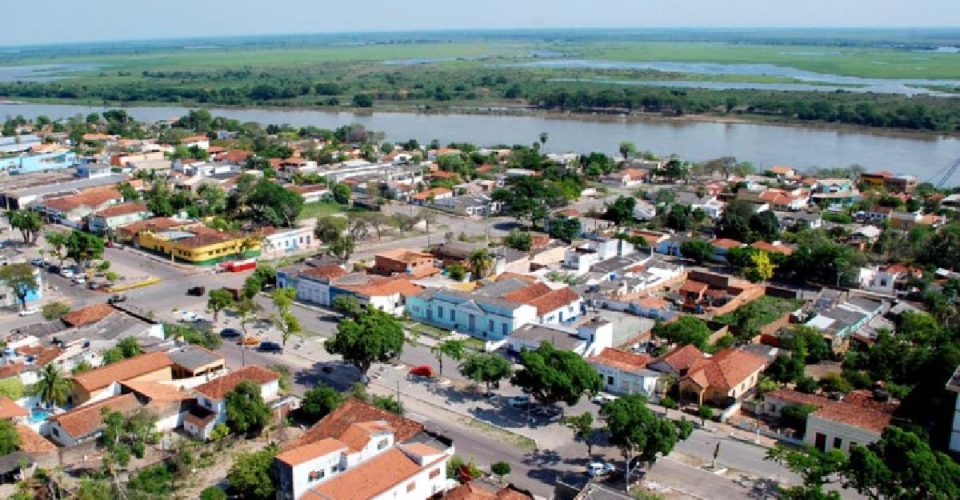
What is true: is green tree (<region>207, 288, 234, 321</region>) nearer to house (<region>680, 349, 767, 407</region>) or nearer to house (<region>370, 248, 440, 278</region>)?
house (<region>370, 248, 440, 278</region>)

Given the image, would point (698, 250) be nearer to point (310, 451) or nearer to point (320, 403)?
point (320, 403)

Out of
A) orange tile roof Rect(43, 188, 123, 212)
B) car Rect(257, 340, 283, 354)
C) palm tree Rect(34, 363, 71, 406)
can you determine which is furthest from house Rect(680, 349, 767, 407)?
orange tile roof Rect(43, 188, 123, 212)

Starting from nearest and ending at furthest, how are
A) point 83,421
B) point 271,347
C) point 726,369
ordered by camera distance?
point 83,421 < point 726,369 < point 271,347

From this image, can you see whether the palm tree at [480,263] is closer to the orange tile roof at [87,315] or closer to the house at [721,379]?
the house at [721,379]

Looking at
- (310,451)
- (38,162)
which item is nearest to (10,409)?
(310,451)

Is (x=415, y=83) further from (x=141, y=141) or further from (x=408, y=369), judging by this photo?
(x=408, y=369)

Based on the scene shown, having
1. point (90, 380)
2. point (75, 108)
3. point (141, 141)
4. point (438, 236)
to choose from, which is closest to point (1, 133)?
point (141, 141)
